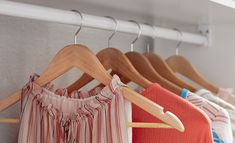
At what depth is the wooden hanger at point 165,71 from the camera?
1294 mm

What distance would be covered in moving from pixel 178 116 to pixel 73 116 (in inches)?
8.2

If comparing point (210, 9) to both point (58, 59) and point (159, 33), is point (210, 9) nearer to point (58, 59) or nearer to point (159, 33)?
point (159, 33)

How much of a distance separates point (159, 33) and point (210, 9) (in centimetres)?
15

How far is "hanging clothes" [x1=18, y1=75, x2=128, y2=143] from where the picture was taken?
1.01m

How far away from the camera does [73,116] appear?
107cm

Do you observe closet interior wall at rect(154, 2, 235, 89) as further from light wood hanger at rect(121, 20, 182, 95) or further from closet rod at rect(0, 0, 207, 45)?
light wood hanger at rect(121, 20, 182, 95)

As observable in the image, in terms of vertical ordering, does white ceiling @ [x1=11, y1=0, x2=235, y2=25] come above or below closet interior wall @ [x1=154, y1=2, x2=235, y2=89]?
above

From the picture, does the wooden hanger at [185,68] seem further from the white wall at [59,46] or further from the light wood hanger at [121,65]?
the light wood hanger at [121,65]

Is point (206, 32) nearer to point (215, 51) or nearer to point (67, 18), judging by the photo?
point (215, 51)

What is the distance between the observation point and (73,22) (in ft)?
3.67

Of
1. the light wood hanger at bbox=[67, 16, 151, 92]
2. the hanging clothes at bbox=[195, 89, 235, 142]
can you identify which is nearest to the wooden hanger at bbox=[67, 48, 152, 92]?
the light wood hanger at bbox=[67, 16, 151, 92]

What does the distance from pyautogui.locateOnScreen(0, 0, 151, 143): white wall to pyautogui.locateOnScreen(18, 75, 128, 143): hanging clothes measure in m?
0.14

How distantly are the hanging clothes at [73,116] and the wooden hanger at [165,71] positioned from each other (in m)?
0.24

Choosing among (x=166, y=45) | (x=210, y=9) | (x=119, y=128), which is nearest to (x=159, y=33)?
(x=210, y=9)
